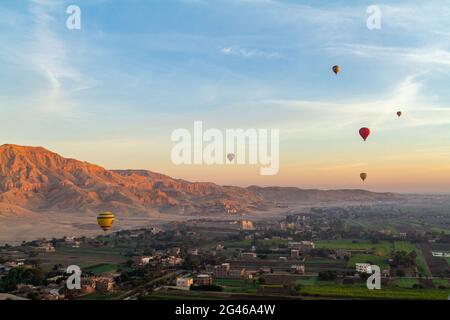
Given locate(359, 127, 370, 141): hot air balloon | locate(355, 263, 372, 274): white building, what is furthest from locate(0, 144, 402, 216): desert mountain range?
locate(359, 127, 370, 141): hot air balloon

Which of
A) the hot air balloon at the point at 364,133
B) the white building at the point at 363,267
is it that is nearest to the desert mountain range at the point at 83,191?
the white building at the point at 363,267

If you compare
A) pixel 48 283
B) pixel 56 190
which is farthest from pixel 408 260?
pixel 56 190

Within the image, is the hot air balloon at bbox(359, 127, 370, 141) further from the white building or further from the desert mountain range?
the desert mountain range

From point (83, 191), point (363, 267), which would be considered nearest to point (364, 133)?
point (363, 267)

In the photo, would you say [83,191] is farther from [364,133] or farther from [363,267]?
[364,133]

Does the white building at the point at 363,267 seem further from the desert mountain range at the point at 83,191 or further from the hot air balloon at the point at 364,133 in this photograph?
the desert mountain range at the point at 83,191

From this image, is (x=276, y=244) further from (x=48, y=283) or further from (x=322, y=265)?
(x=48, y=283)
